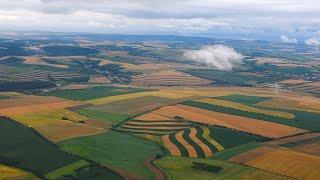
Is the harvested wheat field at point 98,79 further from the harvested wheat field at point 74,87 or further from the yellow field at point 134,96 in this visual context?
the yellow field at point 134,96

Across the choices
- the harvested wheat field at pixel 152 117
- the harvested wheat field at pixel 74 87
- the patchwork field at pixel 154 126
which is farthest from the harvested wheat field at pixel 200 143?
the harvested wheat field at pixel 74 87

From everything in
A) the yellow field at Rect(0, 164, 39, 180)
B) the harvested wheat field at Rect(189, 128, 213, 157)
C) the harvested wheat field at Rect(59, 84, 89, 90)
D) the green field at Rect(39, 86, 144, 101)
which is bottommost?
the harvested wheat field at Rect(59, 84, 89, 90)

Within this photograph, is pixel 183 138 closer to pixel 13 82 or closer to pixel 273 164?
pixel 273 164

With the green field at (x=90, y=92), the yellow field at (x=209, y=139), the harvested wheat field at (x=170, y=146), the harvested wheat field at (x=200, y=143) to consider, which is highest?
the yellow field at (x=209, y=139)

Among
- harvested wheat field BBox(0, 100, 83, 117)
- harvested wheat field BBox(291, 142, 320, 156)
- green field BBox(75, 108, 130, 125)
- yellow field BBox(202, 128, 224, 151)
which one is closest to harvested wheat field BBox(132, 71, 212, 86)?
harvested wheat field BBox(0, 100, 83, 117)

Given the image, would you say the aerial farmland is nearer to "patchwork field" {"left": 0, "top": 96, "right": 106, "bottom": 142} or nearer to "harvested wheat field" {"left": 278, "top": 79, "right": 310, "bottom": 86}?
"patchwork field" {"left": 0, "top": 96, "right": 106, "bottom": 142}
